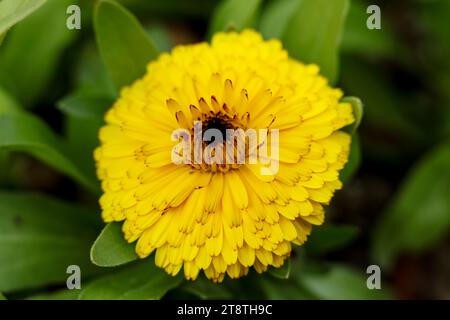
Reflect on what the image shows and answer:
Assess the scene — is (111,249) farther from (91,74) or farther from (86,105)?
(91,74)

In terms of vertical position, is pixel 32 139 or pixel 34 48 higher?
pixel 34 48

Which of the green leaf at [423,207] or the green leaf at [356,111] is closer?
the green leaf at [356,111]


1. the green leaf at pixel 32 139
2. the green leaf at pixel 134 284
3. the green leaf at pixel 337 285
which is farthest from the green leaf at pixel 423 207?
the green leaf at pixel 32 139

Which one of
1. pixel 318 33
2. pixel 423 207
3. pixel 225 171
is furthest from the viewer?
pixel 423 207

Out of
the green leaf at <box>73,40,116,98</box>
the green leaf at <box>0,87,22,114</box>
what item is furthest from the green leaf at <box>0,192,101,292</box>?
the green leaf at <box>73,40,116,98</box>

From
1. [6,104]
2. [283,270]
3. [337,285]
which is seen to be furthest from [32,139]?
[337,285]

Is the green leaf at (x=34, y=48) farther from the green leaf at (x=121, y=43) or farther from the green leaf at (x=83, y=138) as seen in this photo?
the green leaf at (x=121, y=43)
